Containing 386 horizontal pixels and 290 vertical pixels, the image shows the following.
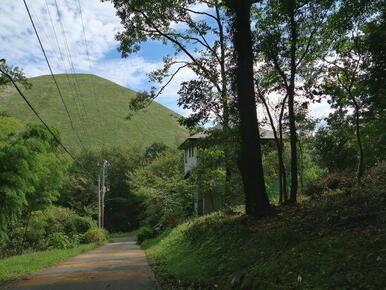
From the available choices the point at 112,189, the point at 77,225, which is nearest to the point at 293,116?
the point at 77,225

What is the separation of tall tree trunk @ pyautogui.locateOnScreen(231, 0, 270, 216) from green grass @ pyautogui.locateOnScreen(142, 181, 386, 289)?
0.68 metres

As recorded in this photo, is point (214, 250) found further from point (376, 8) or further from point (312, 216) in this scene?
point (376, 8)

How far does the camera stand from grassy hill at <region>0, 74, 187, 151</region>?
86625mm

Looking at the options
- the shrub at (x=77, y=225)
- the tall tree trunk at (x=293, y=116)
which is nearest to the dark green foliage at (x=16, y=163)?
the tall tree trunk at (x=293, y=116)

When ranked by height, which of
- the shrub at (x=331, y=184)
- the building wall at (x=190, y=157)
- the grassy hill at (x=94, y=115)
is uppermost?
the grassy hill at (x=94, y=115)

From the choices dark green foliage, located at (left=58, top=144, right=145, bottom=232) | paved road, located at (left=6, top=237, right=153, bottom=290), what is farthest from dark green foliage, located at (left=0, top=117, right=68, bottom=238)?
dark green foliage, located at (left=58, top=144, right=145, bottom=232)

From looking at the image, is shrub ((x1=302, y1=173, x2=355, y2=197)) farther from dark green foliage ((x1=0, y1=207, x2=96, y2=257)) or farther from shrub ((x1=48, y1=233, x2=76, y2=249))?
shrub ((x1=48, y1=233, x2=76, y2=249))

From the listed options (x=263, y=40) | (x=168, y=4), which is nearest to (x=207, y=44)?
(x=168, y=4)

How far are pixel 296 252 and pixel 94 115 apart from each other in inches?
3951

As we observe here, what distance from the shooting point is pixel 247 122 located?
10.9 m

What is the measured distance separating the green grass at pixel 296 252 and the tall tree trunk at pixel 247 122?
0.68 meters

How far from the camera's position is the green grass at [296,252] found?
4980mm

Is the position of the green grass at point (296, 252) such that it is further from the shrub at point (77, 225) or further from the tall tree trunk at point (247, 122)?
the shrub at point (77, 225)

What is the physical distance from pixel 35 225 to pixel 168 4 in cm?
1706
